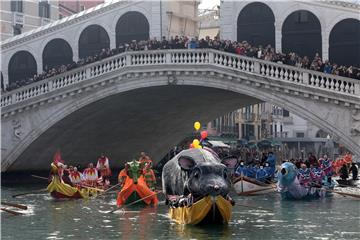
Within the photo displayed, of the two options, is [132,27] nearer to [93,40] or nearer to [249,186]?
[93,40]

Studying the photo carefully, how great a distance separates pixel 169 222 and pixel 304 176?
9.19 meters

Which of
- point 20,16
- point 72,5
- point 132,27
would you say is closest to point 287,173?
point 132,27

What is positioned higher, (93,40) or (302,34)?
(93,40)

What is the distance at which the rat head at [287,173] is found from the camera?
2969 cm

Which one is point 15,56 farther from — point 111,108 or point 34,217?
point 34,217

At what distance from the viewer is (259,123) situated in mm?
80625

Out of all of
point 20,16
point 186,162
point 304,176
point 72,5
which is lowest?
point 304,176

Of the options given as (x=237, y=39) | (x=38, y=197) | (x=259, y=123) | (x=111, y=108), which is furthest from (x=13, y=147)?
(x=259, y=123)

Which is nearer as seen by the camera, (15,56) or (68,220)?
(68,220)

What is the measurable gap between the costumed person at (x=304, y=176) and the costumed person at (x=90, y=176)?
802cm

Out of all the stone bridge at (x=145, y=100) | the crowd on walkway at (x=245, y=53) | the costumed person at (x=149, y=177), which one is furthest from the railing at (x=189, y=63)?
the costumed person at (x=149, y=177)

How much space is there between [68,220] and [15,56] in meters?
20.5

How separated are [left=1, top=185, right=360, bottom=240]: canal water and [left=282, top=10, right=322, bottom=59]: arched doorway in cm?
886

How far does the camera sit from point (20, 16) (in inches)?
2026
